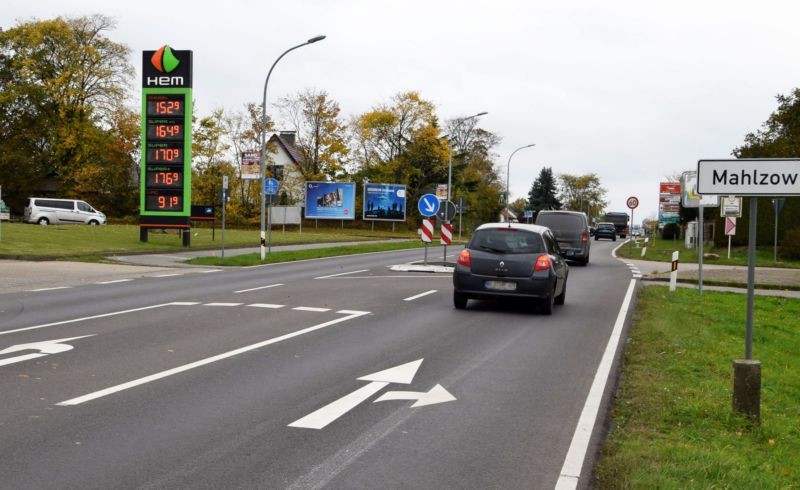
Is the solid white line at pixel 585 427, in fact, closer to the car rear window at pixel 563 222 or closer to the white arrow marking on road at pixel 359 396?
the white arrow marking on road at pixel 359 396

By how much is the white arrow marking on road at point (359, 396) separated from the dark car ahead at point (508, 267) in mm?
4929

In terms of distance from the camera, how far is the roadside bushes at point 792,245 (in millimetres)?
36344

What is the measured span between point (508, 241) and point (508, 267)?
59 centimetres

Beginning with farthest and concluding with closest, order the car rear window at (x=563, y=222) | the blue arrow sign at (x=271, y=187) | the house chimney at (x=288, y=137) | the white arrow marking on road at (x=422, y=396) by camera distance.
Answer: the house chimney at (x=288, y=137) → the blue arrow sign at (x=271, y=187) → the car rear window at (x=563, y=222) → the white arrow marking on road at (x=422, y=396)

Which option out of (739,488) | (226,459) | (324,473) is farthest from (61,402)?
(739,488)

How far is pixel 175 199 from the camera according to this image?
103ft

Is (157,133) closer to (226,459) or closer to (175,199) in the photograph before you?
(175,199)

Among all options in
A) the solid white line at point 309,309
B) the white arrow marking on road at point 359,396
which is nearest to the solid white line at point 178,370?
the solid white line at point 309,309

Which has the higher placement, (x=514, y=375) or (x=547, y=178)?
(x=547, y=178)

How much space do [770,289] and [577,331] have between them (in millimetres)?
12023

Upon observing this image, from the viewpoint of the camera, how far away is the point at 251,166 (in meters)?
27.5

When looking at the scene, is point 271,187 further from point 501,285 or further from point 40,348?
point 40,348

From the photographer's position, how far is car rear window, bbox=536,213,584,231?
28.5 m

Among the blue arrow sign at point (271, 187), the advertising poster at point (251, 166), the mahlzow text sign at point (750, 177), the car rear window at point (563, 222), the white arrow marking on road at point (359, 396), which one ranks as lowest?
the white arrow marking on road at point (359, 396)
